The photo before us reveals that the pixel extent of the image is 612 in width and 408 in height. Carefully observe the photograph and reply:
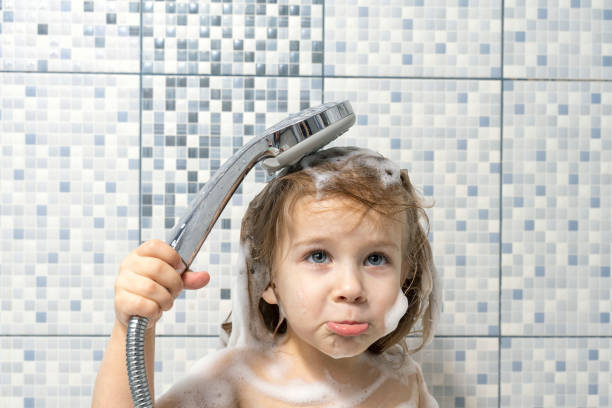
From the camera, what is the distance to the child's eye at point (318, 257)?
68cm

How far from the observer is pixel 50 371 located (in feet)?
2.94

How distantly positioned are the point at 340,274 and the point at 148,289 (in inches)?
8.8

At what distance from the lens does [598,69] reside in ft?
3.05

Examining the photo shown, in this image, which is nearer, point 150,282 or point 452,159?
point 150,282

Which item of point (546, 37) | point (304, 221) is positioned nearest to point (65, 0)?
point (304, 221)

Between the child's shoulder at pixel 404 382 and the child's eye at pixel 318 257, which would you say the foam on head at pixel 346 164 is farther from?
the child's shoulder at pixel 404 382

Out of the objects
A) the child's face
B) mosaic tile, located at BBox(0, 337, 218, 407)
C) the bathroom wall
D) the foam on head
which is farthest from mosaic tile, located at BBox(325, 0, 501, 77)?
mosaic tile, located at BBox(0, 337, 218, 407)

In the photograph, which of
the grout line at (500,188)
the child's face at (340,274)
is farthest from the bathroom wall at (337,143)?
the child's face at (340,274)

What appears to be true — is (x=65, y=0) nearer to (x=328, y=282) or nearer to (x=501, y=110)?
(x=328, y=282)

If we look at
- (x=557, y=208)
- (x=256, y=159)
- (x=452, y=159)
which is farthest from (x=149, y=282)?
(x=557, y=208)

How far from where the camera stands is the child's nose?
649 mm

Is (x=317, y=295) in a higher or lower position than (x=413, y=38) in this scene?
lower

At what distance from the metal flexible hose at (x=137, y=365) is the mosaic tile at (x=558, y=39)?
0.71 meters

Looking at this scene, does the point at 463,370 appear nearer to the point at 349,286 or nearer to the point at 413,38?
the point at 349,286
